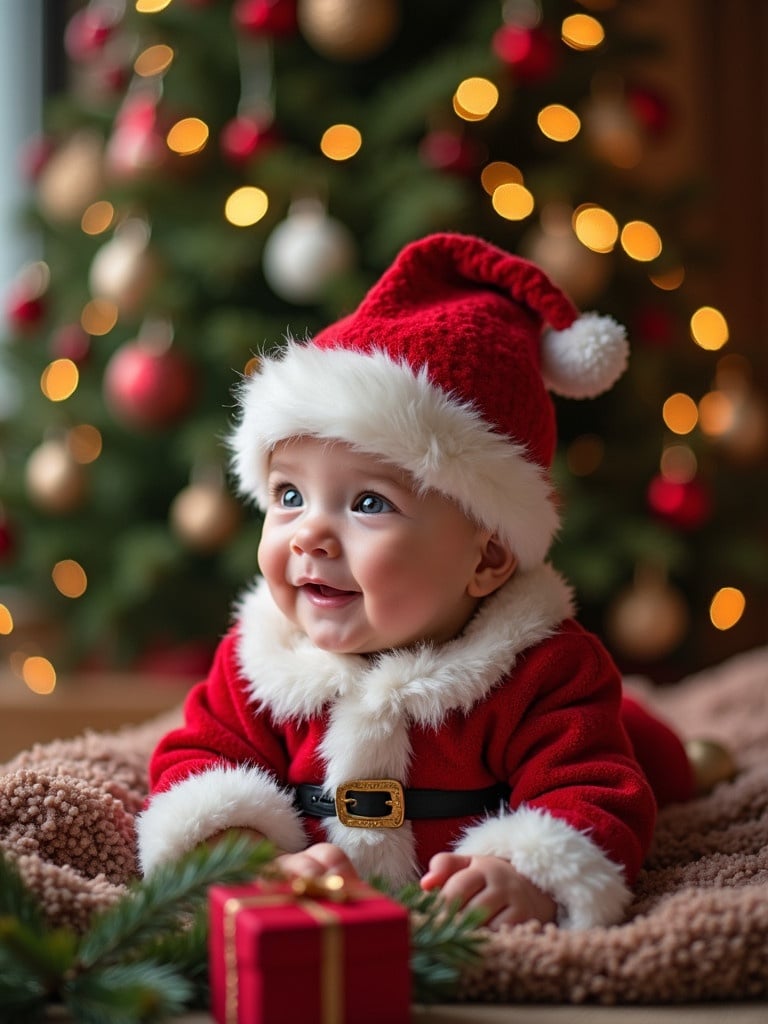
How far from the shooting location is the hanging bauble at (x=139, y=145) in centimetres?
216

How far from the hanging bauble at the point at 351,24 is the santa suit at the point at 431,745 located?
50.2 inches

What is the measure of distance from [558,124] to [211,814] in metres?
1.62

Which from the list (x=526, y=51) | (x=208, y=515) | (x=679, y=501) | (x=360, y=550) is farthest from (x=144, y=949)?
(x=526, y=51)

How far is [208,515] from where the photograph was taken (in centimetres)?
212

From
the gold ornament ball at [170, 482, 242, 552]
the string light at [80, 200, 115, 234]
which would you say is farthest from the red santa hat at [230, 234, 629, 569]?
the string light at [80, 200, 115, 234]

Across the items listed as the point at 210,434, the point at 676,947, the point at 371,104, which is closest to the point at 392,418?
the point at 676,947

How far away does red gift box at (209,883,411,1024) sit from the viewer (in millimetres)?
718

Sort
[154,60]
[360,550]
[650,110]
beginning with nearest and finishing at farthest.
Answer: [360,550] → [650,110] → [154,60]

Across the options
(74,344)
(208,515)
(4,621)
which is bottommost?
(4,621)

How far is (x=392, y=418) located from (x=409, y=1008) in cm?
46

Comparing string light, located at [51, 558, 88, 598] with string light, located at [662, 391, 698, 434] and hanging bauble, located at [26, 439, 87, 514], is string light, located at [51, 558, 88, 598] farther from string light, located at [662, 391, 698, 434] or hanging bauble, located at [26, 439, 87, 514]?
string light, located at [662, 391, 698, 434]

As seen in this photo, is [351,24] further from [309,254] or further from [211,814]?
[211,814]

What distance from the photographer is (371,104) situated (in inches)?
87.7

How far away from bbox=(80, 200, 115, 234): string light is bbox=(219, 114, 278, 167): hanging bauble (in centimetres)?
39
